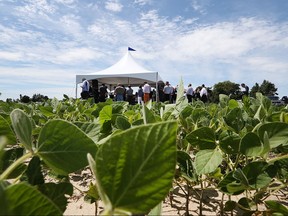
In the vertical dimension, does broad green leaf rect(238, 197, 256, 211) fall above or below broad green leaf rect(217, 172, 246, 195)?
below

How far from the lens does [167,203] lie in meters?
1.10

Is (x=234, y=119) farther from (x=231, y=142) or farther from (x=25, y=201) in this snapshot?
(x=25, y=201)

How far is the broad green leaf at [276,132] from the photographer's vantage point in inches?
23.4

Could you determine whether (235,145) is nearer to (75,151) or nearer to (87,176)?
(75,151)

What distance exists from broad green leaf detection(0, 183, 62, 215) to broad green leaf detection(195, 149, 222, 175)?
1.52 feet

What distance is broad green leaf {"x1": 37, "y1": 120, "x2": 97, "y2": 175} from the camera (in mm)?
356

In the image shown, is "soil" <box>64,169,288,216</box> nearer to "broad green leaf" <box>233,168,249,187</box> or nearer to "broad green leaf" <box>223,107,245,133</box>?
"broad green leaf" <box>223,107,245,133</box>

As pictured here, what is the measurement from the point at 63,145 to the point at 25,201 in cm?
14

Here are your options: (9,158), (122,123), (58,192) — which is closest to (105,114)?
(122,123)

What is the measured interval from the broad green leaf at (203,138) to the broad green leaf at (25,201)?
51cm

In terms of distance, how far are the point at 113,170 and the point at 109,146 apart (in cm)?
2

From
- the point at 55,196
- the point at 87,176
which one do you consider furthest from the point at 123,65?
the point at 55,196

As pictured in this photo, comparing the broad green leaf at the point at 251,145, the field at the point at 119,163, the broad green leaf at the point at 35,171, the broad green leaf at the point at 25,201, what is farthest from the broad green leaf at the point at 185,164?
the broad green leaf at the point at 25,201

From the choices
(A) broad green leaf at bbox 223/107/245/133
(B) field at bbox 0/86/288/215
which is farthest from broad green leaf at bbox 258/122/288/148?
(A) broad green leaf at bbox 223/107/245/133
